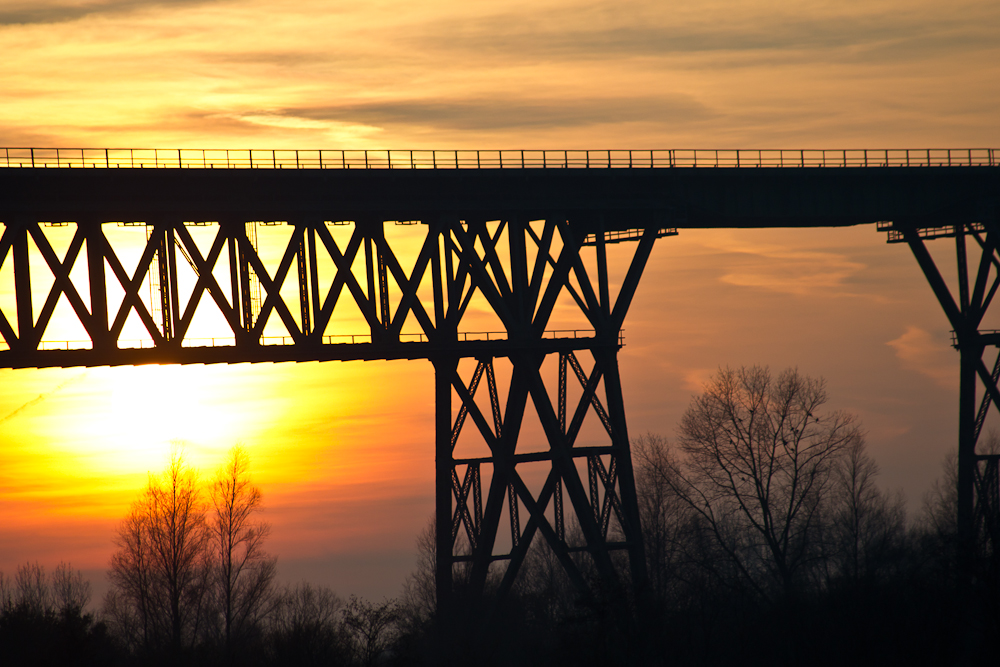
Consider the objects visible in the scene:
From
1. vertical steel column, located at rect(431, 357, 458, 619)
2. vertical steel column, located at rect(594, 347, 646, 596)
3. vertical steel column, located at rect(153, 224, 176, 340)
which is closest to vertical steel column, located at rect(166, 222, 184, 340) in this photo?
vertical steel column, located at rect(153, 224, 176, 340)

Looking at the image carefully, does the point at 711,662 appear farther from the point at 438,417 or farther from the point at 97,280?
the point at 97,280

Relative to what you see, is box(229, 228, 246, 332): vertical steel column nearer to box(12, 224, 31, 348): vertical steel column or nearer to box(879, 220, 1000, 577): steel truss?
box(12, 224, 31, 348): vertical steel column

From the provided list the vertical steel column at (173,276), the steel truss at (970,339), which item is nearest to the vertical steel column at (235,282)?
the vertical steel column at (173,276)

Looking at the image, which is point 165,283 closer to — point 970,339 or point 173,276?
point 173,276

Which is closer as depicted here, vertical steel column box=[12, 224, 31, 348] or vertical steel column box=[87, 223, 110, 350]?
vertical steel column box=[12, 224, 31, 348]

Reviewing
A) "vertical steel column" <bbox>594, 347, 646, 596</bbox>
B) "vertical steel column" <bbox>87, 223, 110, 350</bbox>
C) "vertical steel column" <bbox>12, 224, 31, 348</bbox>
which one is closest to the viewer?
"vertical steel column" <bbox>12, 224, 31, 348</bbox>

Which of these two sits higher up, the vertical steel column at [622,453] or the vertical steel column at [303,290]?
the vertical steel column at [303,290]

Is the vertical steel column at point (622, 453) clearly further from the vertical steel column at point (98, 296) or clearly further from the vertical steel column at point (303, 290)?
the vertical steel column at point (98, 296)

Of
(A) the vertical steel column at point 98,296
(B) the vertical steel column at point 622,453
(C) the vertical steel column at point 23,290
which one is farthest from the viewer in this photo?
(B) the vertical steel column at point 622,453

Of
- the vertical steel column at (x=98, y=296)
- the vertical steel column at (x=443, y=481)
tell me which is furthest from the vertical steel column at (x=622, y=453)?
the vertical steel column at (x=98, y=296)

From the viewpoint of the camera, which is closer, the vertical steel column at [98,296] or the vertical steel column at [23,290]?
the vertical steel column at [23,290]

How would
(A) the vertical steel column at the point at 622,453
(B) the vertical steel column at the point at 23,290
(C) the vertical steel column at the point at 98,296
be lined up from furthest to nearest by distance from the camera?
(A) the vertical steel column at the point at 622,453
(C) the vertical steel column at the point at 98,296
(B) the vertical steel column at the point at 23,290

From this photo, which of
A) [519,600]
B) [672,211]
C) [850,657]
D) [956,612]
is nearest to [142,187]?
[672,211]

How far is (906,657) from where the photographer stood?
35000mm
